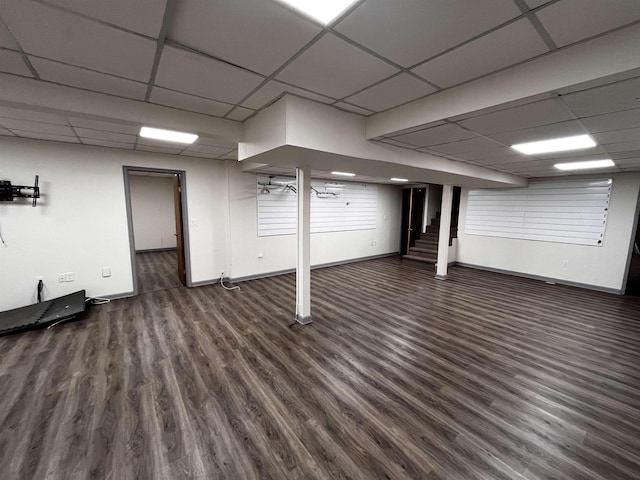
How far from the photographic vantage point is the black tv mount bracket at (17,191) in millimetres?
3375

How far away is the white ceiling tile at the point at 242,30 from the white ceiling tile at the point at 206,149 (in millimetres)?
2415

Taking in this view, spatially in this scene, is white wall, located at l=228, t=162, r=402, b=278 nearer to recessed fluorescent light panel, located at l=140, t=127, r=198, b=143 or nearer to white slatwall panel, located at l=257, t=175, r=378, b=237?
white slatwall panel, located at l=257, t=175, r=378, b=237

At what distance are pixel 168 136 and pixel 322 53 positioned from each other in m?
2.51

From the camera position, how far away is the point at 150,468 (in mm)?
1562

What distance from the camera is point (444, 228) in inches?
229

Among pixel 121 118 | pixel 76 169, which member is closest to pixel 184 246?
pixel 76 169

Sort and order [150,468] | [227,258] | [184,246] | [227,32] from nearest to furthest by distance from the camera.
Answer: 1. [227,32]
2. [150,468]
3. [184,246]
4. [227,258]

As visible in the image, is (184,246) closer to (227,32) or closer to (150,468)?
(150,468)

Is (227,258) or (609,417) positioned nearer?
(609,417)

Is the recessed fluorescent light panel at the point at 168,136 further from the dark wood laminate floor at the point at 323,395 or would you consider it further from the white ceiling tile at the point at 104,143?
the dark wood laminate floor at the point at 323,395

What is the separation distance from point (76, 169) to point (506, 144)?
5842mm

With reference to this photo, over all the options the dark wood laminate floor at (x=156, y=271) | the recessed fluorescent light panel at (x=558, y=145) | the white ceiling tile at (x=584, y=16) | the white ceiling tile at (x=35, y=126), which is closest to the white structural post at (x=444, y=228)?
the recessed fluorescent light panel at (x=558, y=145)

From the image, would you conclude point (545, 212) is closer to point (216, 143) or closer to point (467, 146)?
point (467, 146)

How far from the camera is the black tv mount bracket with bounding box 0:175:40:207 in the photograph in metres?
3.38
